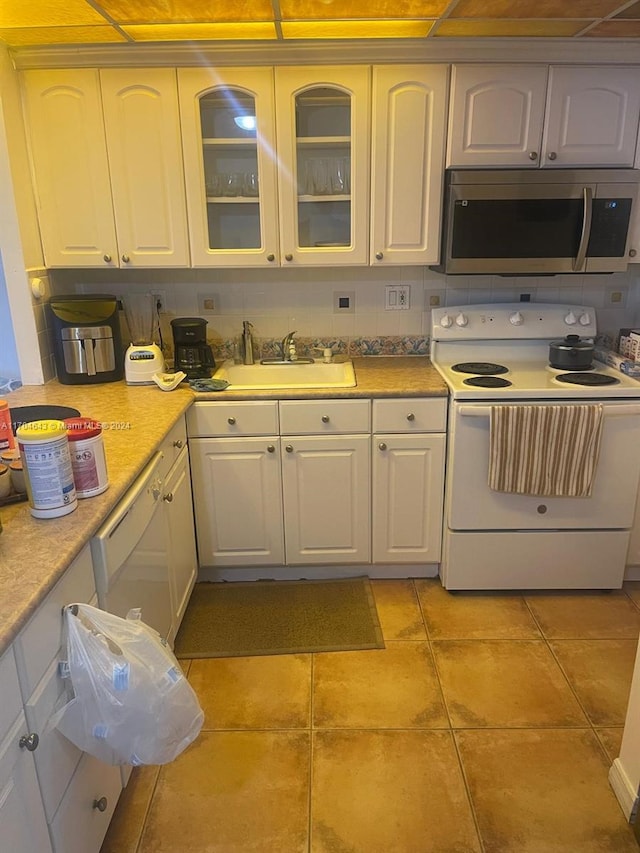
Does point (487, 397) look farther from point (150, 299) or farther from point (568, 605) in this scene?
point (150, 299)

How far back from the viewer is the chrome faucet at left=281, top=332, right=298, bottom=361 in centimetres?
288

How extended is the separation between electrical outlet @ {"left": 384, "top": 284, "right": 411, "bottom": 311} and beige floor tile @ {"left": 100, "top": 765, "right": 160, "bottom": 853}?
82.7 inches

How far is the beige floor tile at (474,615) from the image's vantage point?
239cm

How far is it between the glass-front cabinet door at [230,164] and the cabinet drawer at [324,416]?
0.64m

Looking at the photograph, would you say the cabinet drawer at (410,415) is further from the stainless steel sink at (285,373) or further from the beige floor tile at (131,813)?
the beige floor tile at (131,813)

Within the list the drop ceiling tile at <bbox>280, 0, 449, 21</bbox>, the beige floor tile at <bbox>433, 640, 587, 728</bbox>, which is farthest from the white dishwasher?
the drop ceiling tile at <bbox>280, 0, 449, 21</bbox>

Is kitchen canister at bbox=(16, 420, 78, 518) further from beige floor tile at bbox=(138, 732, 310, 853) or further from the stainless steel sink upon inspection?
the stainless steel sink

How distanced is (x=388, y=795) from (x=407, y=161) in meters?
2.23

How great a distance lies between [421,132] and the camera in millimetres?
2422

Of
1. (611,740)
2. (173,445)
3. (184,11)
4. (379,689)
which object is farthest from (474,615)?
(184,11)

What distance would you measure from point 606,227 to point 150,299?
201 cm

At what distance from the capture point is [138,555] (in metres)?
1.74

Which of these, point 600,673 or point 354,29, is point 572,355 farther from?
point 354,29

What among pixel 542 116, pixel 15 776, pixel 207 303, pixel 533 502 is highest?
pixel 542 116
